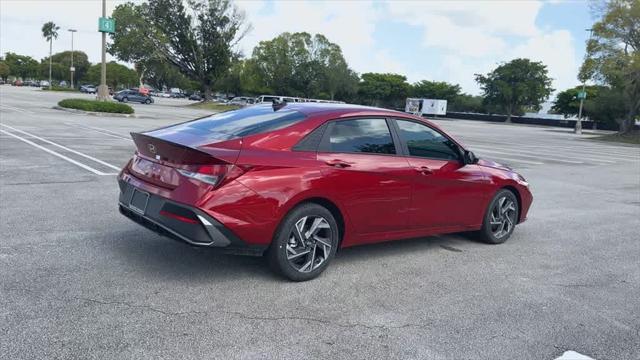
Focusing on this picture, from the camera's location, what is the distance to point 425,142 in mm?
5688

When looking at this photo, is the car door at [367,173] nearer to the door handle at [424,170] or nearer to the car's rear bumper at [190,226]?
the door handle at [424,170]

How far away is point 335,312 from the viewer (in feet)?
13.5

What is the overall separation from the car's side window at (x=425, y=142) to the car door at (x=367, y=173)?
0.73 ft

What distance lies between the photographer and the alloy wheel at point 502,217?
642 cm

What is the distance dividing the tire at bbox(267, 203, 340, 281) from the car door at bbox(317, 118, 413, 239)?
245mm

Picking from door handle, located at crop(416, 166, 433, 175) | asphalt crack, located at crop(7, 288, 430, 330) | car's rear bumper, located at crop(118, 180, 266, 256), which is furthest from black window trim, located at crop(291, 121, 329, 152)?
asphalt crack, located at crop(7, 288, 430, 330)

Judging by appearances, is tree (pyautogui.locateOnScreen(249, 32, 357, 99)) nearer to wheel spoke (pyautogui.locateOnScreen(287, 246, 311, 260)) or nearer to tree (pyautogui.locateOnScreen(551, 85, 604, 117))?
tree (pyautogui.locateOnScreen(551, 85, 604, 117))

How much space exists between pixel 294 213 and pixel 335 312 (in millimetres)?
904

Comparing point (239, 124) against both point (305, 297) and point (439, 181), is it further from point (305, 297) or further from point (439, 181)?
point (439, 181)

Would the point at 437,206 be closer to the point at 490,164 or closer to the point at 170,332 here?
the point at 490,164

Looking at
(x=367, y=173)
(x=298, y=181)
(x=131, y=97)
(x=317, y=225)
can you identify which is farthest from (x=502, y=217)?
(x=131, y=97)

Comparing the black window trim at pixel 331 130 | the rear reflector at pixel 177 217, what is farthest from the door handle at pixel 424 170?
the rear reflector at pixel 177 217

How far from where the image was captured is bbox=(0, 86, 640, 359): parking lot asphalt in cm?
353

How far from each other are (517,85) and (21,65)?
387 ft
